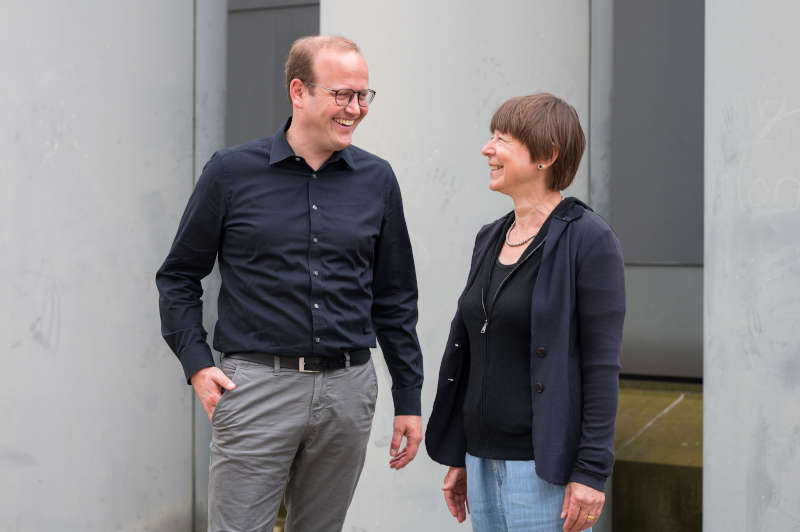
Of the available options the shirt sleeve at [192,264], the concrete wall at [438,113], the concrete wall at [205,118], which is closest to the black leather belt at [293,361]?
the shirt sleeve at [192,264]

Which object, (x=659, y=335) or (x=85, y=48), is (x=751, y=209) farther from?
(x=659, y=335)

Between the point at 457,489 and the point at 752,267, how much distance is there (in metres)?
1.46

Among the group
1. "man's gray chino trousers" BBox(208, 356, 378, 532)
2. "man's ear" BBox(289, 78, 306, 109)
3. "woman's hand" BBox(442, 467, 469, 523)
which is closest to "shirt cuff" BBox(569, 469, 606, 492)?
"woman's hand" BBox(442, 467, 469, 523)

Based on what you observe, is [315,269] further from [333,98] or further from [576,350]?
[576,350]

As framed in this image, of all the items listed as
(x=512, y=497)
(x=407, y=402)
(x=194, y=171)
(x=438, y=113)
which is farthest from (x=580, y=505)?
(x=194, y=171)

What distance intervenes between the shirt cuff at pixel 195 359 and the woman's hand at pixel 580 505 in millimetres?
975

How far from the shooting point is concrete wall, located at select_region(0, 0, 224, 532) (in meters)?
3.84

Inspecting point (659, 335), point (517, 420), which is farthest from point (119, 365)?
point (659, 335)

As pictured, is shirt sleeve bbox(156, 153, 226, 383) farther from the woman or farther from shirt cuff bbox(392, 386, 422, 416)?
the woman

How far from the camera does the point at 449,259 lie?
13.0ft

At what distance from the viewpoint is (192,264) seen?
253cm

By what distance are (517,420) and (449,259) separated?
186cm

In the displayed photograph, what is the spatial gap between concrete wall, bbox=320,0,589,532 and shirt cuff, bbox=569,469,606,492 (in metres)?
1.93

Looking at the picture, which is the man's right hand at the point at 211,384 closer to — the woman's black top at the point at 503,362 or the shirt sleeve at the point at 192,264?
the shirt sleeve at the point at 192,264
